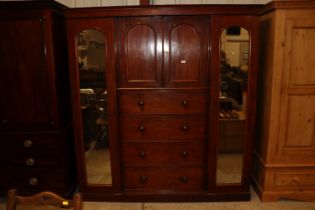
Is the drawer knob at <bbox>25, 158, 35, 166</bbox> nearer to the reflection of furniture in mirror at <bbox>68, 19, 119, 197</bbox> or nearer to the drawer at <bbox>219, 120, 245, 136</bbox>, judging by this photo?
the reflection of furniture in mirror at <bbox>68, 19, 119, 197</bbox>

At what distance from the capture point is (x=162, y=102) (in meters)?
2.15

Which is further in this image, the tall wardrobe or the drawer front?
the drawer front

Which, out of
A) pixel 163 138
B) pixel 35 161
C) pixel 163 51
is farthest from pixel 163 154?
pixel 35 161

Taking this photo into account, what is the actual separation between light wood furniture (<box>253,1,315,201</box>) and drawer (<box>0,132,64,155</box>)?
1.86 m

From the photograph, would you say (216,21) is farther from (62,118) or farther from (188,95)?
(62,118)

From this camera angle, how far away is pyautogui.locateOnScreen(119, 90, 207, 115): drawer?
2131 millimetres

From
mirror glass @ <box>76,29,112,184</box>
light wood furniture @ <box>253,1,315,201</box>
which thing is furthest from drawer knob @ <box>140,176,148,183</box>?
light wood furniture @ <box>253,1,315,201</box>

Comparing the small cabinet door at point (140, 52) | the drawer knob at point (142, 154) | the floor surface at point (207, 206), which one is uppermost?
the small cabinet door at point (140, 52)

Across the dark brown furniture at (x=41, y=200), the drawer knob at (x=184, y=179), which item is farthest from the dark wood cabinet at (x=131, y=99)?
the dark brown furniture at (x=41, y=200)

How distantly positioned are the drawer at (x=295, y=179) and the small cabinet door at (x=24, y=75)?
6.86 feet

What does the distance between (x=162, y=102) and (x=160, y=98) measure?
0.13 ft

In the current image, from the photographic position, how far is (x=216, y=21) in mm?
1996

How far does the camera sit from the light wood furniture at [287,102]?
6.59 feet

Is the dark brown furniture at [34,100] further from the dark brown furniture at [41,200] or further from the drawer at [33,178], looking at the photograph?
the dark brown furniture at [41,200]
